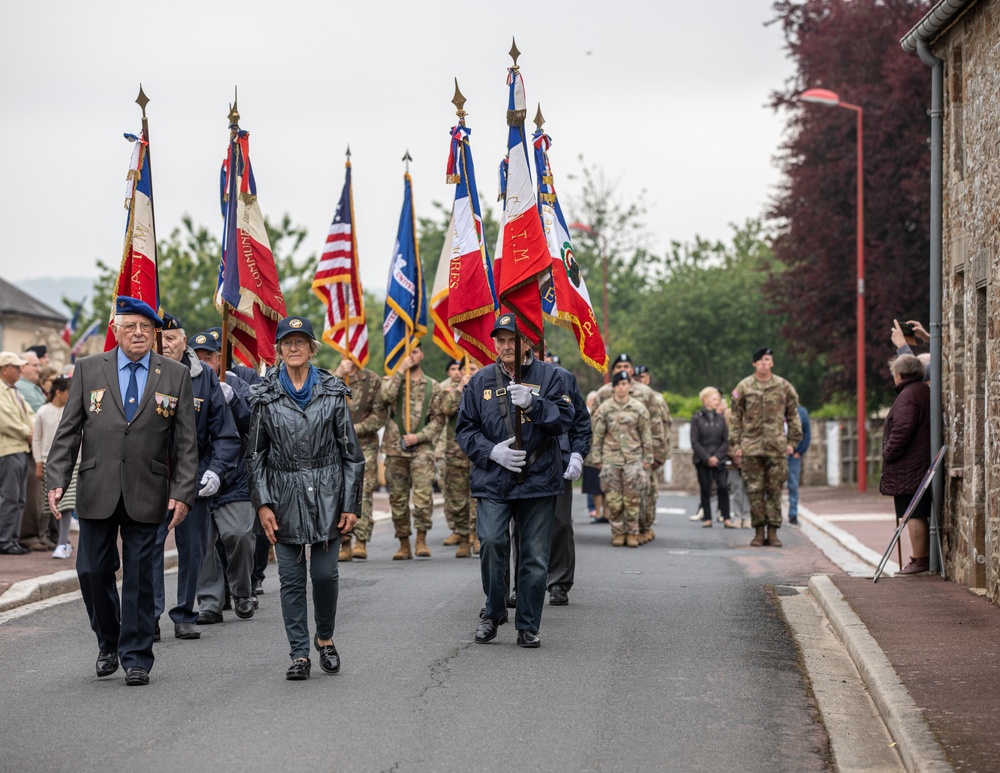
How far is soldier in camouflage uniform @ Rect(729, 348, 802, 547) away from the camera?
662 inches

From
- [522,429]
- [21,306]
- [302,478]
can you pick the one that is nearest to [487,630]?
[522,429]

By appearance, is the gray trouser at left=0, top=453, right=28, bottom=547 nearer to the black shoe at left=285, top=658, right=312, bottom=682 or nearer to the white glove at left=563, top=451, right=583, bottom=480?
the white glove at left=563, top=451, right=583, bottom=480

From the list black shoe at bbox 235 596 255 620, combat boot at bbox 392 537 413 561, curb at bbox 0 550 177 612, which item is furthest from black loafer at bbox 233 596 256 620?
combat boot at bbox 392 537 413 561

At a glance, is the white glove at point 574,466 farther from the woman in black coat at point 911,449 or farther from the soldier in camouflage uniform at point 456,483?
the soldier in camouflage uniform at point 456,483

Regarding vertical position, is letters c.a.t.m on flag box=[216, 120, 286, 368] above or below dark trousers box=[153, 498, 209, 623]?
above

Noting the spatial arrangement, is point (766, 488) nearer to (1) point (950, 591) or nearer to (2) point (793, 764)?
(1) point (950, 591)

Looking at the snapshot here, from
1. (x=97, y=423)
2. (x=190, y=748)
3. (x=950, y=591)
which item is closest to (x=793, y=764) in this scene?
(x=190, y=748)

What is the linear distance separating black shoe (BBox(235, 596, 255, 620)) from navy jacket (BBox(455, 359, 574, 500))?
2285 millimetres

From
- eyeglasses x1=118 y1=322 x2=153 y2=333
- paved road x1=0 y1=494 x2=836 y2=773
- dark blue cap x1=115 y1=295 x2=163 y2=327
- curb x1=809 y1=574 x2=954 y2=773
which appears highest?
dark blue cap x1=115 y1=295 x2=163 y2=327

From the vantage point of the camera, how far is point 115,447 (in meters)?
7.89

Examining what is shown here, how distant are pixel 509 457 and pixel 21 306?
168ft

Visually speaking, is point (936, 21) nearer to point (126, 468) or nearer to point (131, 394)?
point (131, 394)

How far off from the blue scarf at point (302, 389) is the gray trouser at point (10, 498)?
795 cm

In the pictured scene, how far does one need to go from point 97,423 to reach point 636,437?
10.1 meters
